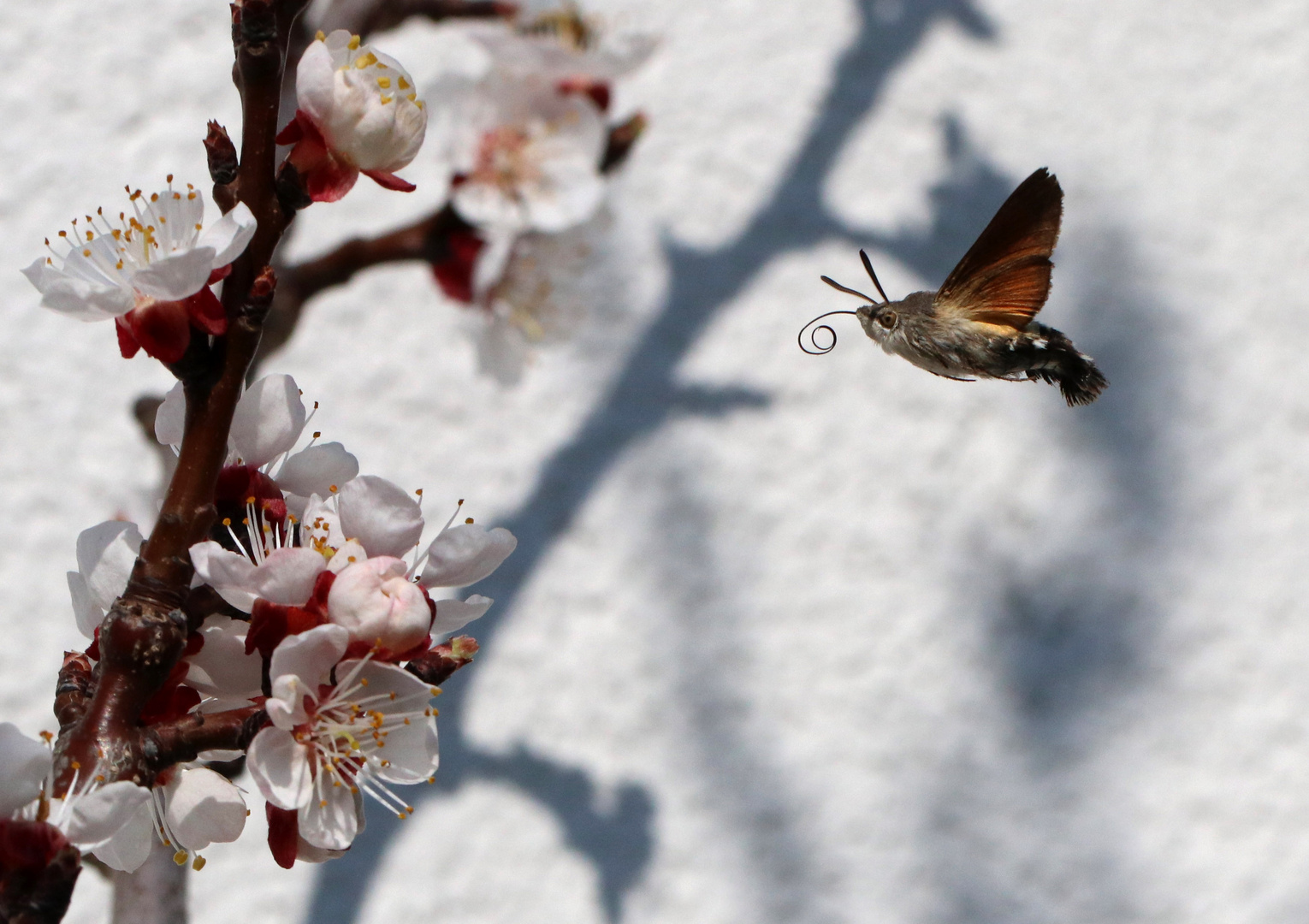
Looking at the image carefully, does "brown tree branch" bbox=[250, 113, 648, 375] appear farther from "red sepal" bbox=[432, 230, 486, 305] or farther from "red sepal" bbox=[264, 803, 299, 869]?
"red sepal" bbox=[264, 803, 299, 869]

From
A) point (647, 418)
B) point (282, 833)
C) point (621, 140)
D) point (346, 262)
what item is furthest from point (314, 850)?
point (647, 418)

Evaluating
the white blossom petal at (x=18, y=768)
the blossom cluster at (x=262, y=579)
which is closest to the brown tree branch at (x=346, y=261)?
the blossom cluster at (x=262, y=579)

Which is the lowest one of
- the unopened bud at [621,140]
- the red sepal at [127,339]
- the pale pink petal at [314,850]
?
the pale pink petal at [314,850]

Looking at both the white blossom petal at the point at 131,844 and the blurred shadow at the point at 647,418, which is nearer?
the white blossom petal at the point at 131,844

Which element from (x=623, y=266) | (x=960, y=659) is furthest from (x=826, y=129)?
(x=960, y=659)

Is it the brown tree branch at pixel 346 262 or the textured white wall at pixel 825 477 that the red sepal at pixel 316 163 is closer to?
the brown tree branch at pixel 346 262

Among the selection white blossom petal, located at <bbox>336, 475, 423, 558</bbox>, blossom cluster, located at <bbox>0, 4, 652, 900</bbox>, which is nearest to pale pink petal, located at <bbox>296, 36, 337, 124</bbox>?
blossom cluster, located at <bbox>0, 4, 652, 900</bbox>
